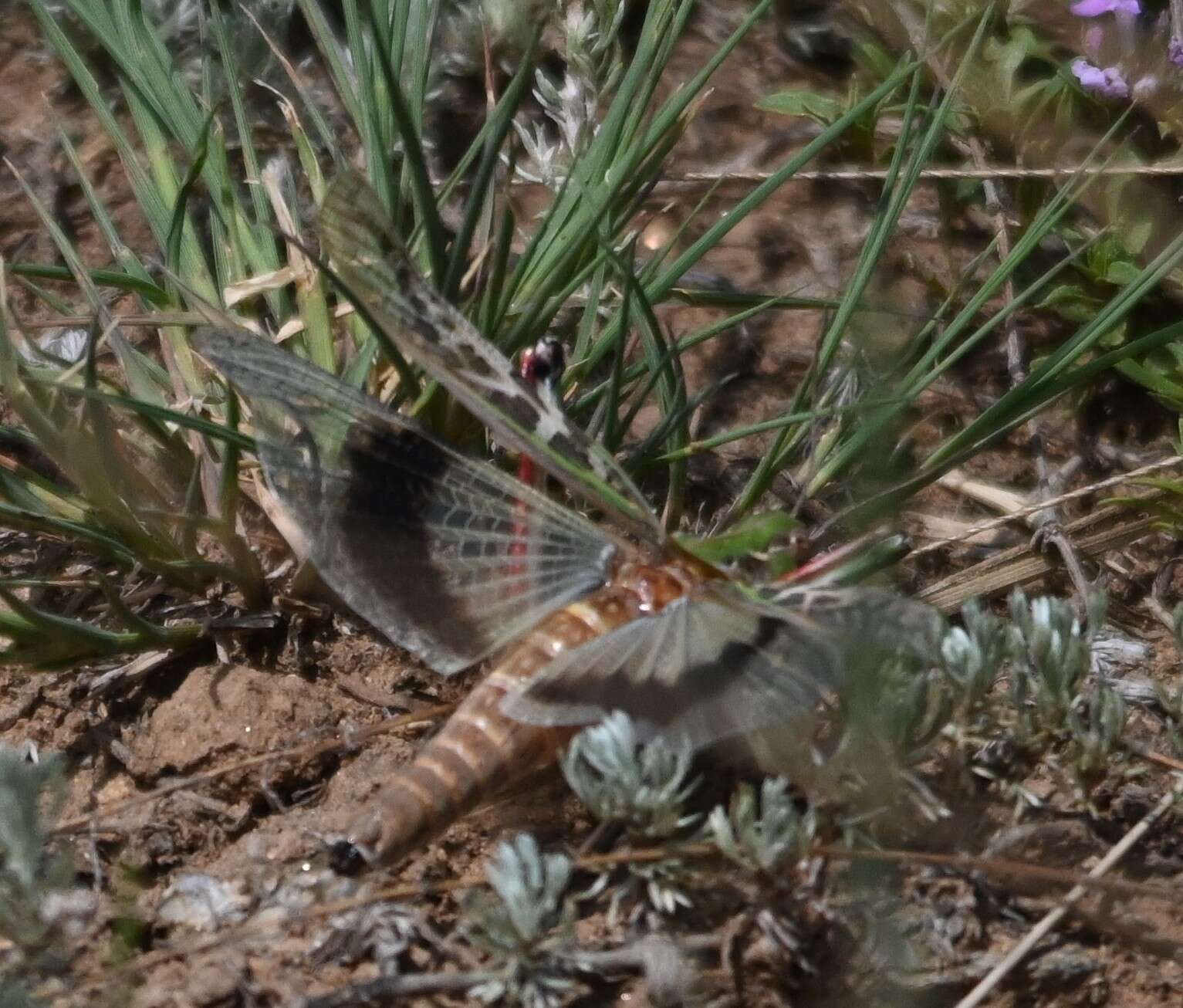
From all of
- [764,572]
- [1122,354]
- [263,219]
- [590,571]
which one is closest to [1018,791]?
[764,572]

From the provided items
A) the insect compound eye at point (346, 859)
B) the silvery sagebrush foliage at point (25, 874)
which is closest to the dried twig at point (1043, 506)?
the insect compound eye at point (346, 859)

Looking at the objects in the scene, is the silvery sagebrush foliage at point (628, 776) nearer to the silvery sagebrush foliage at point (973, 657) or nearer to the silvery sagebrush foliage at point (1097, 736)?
the silvery sagebrush foliage at point (973, 657)

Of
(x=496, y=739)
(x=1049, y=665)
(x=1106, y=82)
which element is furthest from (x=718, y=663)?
(x=1106, y=82)

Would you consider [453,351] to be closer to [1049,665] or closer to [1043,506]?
[1049,665]

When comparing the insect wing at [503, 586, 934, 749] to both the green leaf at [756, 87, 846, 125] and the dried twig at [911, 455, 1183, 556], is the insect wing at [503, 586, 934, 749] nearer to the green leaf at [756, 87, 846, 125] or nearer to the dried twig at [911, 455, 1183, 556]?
the dried twig at [911, 455, 1183, 556]

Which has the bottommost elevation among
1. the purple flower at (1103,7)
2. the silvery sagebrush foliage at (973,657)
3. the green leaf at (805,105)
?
the silvery sagebrush foliage at (973,657)

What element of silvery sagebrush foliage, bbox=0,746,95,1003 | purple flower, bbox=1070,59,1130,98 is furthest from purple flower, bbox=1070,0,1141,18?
silvery sagebrush foliage, bbox=0,746,95,1003
